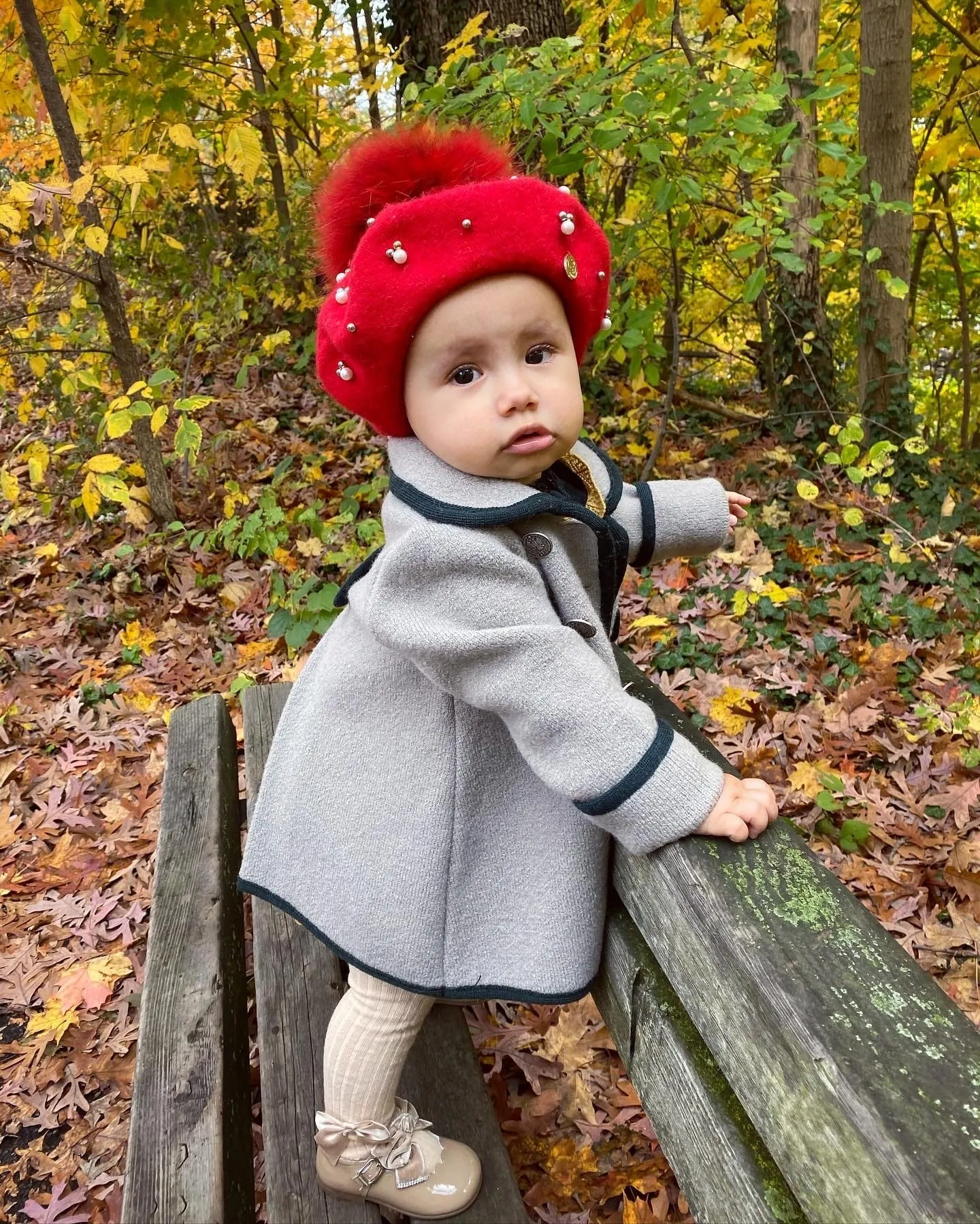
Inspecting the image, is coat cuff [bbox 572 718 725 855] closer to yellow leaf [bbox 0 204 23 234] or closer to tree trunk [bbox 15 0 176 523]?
yellow leaf [bbox 0 204 23 234]

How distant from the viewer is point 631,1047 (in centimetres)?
154

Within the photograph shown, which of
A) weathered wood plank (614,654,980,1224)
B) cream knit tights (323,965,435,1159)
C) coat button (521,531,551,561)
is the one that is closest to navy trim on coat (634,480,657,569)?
coat button (521,531,551,561)

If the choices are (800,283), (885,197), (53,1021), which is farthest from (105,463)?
(885,197)

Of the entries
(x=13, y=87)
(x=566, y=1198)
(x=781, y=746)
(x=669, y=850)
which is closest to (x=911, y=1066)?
(x=669, y=850)

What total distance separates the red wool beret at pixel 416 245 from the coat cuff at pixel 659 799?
2.70 feet

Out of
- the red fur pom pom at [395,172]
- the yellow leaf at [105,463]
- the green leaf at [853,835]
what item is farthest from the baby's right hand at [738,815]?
the yellow leaf at [105,463]

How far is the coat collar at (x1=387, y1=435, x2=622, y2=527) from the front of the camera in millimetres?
1541

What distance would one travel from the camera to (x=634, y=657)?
13.0ft

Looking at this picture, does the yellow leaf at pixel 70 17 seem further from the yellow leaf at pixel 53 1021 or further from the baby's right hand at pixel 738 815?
the baby's right hand at pixel 738 815

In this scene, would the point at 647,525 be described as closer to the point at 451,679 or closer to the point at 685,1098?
the point at 451,679

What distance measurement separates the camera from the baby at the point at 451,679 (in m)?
1.46

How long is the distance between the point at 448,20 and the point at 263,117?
5.90ft

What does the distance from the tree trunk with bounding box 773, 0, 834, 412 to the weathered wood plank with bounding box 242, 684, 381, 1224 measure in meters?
4.33

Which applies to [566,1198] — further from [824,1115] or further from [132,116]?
[132,116]
